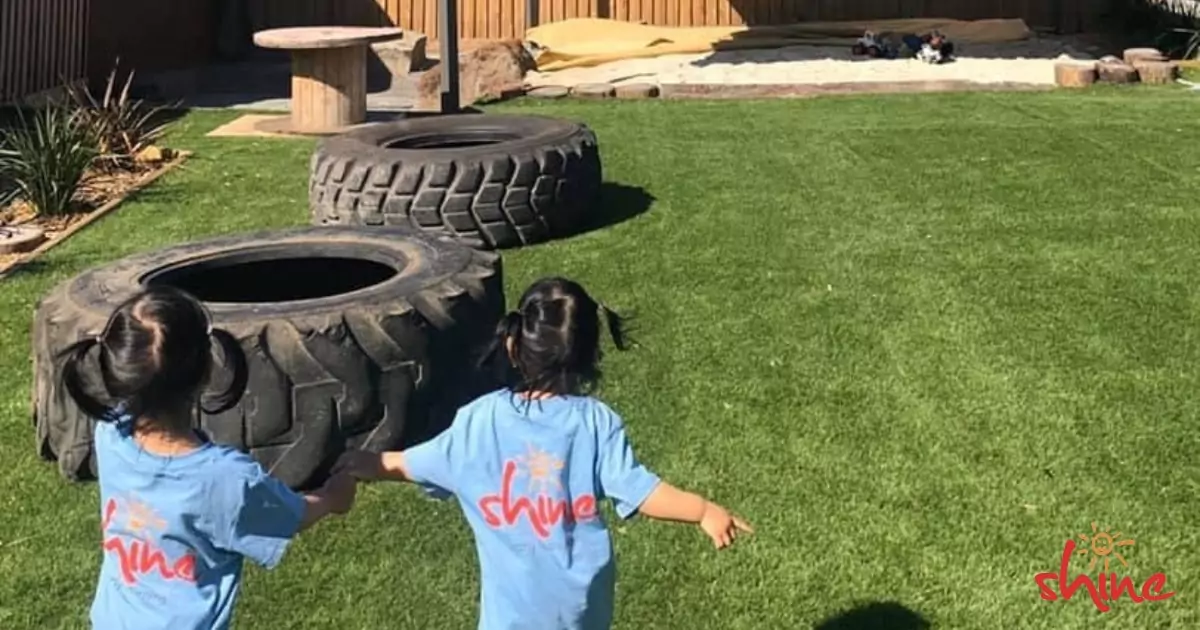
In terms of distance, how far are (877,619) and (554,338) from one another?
58.3 inches

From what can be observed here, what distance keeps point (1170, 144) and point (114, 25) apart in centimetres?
1014

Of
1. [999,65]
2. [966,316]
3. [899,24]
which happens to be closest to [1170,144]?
[966,316]

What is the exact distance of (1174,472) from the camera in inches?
180

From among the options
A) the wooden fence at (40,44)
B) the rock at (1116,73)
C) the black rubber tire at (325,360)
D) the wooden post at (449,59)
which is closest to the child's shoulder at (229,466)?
the black rubber tire at (325,360)

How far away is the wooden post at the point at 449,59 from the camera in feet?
41.4

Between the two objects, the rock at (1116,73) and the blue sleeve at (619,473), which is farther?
the rock at (1116,73)

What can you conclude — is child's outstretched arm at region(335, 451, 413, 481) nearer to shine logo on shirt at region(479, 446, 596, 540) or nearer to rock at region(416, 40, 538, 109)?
shine logo on shirt at region(479, 446, 596, 540)

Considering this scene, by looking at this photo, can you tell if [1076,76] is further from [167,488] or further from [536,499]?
[167,488]

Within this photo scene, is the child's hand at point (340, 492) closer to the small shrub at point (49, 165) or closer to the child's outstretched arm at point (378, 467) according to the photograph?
the child's outstretched arm at point (378, 467)

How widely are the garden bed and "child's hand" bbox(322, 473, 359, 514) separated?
16.1 feet

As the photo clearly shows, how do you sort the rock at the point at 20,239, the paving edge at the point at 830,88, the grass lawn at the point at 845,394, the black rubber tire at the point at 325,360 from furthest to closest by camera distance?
the paving edge at the point at 830,88 → the rock at the point at 20,239 → the black rubber tire at the point at 325,360 → the grass lawn at the point at 845,394

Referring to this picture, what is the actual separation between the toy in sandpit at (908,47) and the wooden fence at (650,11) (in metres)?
2.20

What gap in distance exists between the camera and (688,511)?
9.18ft

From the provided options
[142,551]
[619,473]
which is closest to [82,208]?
[142,551]
